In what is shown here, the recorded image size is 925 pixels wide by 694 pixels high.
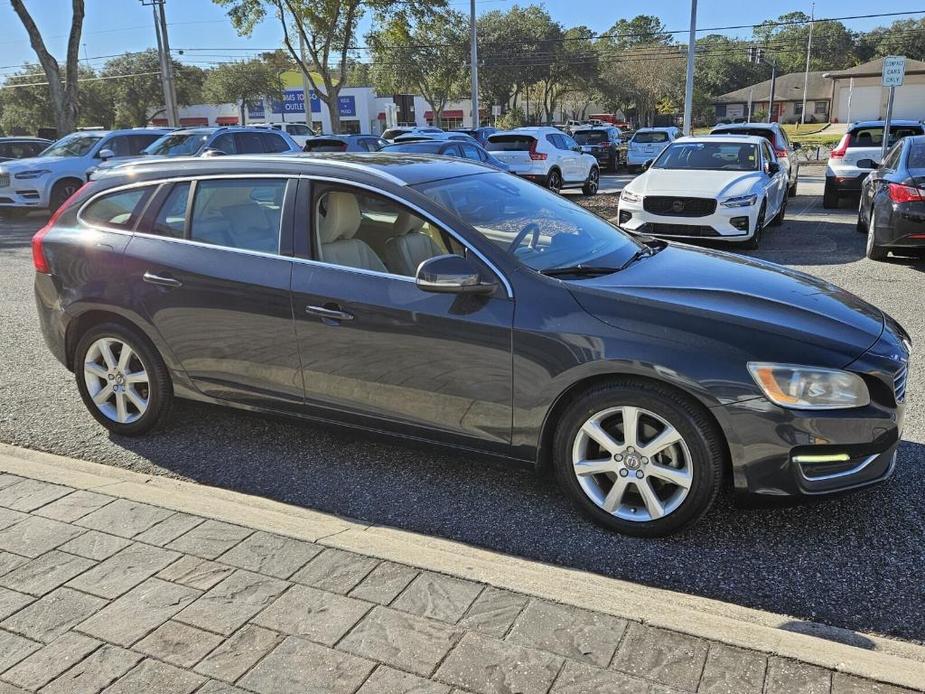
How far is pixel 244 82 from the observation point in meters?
67.6

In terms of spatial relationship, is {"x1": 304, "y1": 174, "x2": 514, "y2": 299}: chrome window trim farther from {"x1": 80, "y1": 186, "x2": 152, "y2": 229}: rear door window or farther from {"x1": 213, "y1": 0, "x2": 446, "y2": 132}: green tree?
{"x1": 213, "y1": 0, "x2": 446, "y2": 132}: green tree

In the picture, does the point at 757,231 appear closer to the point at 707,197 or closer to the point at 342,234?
the point at 707,197

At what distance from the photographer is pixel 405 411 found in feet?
12.5

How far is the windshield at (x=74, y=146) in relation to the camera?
1689 centimetres

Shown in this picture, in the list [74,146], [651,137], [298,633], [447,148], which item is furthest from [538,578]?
[651,137]

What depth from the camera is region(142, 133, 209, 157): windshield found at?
15.7 m

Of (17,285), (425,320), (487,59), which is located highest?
(487,59)

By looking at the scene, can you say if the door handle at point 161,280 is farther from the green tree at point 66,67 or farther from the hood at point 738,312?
the green tree at point 66,67

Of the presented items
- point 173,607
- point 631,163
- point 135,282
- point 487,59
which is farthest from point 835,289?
point 487,59

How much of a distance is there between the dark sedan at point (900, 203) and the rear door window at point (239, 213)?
7759mm

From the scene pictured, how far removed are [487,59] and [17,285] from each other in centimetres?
5428

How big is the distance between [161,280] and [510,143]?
Result: 15514mm

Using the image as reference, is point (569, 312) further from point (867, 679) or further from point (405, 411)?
point (867, 679)

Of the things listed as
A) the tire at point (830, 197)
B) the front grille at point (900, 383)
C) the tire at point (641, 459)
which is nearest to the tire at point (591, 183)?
the tire at point (830, 197)
